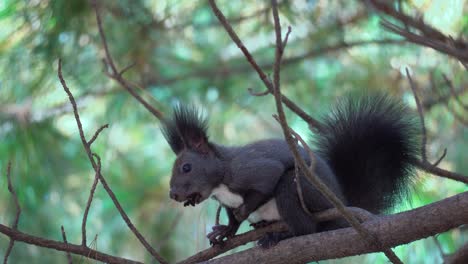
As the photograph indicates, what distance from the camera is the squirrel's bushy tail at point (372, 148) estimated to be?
9.15 feet

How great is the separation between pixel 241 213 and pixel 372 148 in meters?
0.61

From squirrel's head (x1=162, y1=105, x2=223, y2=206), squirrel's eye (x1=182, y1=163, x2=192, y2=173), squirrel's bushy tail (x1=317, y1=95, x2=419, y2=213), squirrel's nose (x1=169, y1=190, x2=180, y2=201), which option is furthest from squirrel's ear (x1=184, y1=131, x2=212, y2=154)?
squirrel's bushy tail (x1=317, y1=95, x2=419, y2=213)

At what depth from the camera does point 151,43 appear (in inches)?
173

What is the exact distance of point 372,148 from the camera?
2840 mm

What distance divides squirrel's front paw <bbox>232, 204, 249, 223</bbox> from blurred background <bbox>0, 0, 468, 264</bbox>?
41 centimetres

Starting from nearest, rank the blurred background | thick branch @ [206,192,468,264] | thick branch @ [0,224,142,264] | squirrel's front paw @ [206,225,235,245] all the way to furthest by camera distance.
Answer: thick branch @ [206,192,468,264] → thick branch @ [0,224,142,264] → squirrel's front paw @ [206,225,235,245] → the blurred background

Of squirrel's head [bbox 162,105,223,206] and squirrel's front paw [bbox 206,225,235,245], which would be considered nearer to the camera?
squirrel's front paw [bbox 206,225,235,245]

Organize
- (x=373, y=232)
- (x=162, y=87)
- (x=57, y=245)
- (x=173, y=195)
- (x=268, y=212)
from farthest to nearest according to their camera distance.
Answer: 1. (x=162, y=87)
2. (x=268, y=212)
3. (x=173, y=195)
4. (x=57, y=245)
5. (x=373, y=232)

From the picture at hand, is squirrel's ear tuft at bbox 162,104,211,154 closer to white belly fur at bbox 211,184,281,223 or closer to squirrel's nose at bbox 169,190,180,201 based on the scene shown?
white belly fur at bbox 211,184,281,223

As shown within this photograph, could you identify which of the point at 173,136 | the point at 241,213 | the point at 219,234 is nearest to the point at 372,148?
the point at 241,213

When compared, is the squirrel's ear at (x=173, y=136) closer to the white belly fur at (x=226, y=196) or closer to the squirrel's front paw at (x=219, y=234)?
the white belly fur at (x=226, y=196)

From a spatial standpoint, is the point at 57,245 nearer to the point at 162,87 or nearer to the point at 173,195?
the point at 173,195

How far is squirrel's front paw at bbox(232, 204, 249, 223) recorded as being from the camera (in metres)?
2.68

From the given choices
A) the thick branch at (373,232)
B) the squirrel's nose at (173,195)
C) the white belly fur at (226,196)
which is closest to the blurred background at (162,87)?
the white belly fur at (226,196)
